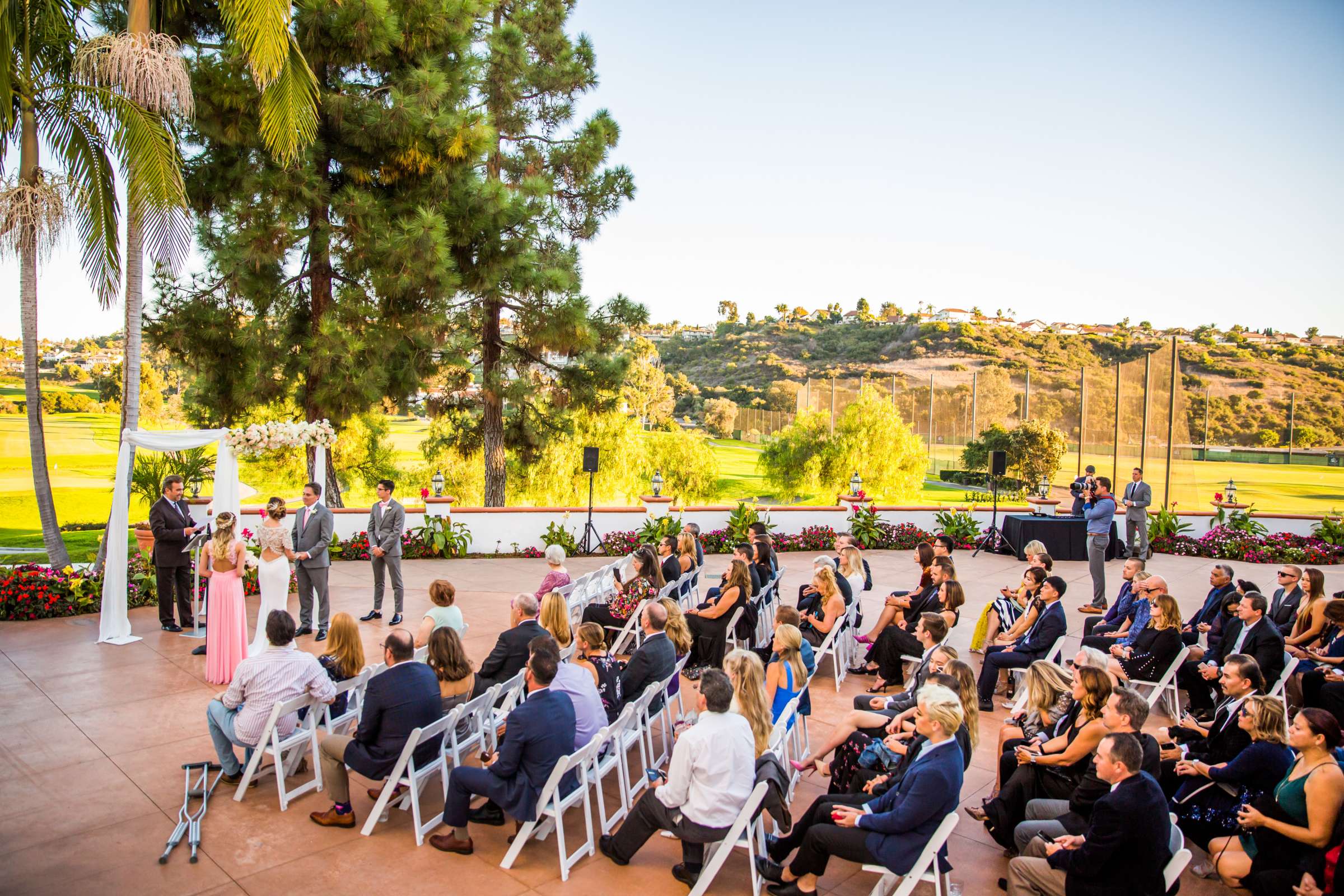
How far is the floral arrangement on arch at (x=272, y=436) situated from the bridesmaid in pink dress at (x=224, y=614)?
1.65 metres

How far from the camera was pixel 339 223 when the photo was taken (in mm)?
15898

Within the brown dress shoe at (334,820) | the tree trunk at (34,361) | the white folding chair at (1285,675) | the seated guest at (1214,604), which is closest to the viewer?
the brown dress shoe at (334,820)

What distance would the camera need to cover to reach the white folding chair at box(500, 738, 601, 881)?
13.9 ft

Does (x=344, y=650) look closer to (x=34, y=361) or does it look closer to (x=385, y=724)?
(x=385, y=724)

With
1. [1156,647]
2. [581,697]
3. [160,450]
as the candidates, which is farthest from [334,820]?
[1156,647]

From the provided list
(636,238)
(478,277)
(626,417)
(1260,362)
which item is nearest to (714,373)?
(636,238)

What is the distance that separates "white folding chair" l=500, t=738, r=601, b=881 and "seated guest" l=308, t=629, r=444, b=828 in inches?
32.7

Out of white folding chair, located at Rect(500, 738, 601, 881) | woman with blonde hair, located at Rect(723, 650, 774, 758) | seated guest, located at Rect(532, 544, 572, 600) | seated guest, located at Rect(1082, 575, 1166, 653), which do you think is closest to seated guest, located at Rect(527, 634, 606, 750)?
white folding chair, located at Rect(500, 738, 601, 881)

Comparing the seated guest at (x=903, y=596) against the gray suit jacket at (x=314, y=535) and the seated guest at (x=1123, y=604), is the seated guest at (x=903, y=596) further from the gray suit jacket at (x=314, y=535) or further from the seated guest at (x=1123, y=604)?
the gray suit jacket at (x=314, y=535)

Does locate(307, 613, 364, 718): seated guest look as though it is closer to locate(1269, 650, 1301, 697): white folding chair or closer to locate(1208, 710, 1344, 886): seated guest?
locate(1208, 710, 1344, 886): seated guest

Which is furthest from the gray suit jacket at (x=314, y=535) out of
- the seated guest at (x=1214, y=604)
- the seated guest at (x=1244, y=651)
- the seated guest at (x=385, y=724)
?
the seated guest at (x=1214, y=604)

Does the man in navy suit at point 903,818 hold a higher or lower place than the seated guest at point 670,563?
lower

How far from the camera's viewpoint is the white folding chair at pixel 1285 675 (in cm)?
604

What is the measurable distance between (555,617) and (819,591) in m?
2.74
